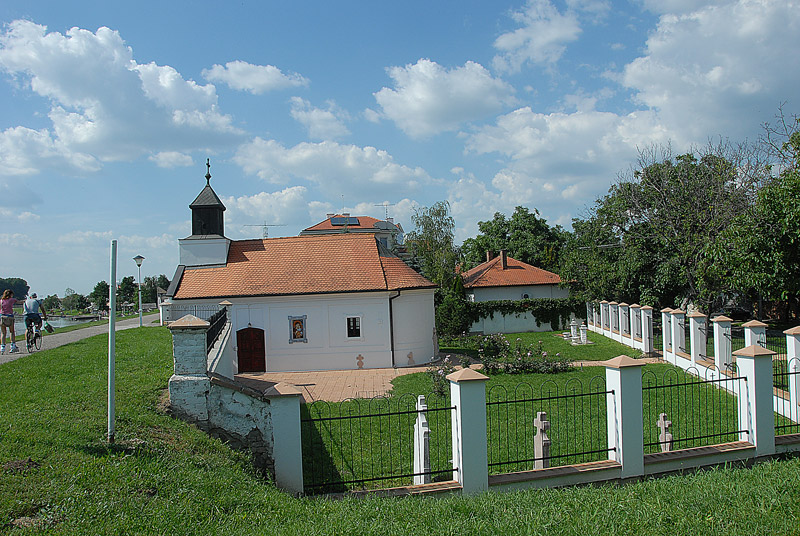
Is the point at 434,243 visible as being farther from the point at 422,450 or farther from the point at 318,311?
the point at 422,450

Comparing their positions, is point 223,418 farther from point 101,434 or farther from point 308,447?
point 308,447

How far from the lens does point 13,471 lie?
4816 millimetres

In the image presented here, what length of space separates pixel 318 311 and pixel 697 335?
13.3 meters

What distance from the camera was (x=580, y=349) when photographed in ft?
73.4

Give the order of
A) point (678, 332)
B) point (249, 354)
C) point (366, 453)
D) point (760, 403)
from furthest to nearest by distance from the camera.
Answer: point (249, 354), point (678, 332), point (366, 453), point (760, 403)

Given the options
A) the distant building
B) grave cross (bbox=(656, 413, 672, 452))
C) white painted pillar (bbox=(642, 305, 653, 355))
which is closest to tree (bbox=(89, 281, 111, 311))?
the distant building

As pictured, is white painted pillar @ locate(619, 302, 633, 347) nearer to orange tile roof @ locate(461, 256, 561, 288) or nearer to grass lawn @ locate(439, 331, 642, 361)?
grass lawn @ locate(439, 331, 642, 361)

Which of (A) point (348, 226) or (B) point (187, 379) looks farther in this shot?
(A) point (348, 226)

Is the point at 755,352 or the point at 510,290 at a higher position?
the point at 510,290

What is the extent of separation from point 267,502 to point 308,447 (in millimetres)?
4176

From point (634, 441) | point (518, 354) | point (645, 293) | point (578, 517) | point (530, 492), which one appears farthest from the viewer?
point (645, 293)

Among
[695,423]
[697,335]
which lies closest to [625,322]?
[697,335]

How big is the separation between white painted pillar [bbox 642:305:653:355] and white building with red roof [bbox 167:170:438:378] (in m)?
8.29

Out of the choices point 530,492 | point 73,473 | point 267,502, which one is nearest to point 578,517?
point 530,492
